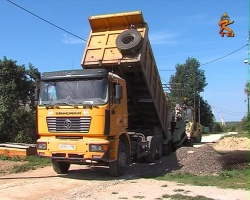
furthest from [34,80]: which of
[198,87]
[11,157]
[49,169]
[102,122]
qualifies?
[198,87]

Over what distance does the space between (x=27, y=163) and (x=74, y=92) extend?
4.32 m

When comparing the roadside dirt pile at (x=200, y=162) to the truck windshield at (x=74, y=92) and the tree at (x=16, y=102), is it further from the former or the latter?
the tree at (x=16, y=102)

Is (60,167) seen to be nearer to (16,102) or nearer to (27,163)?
(27,163)

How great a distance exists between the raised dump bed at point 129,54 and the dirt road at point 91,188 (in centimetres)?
325

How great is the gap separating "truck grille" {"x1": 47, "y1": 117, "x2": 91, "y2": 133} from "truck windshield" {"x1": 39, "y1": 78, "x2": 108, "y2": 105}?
430 mm

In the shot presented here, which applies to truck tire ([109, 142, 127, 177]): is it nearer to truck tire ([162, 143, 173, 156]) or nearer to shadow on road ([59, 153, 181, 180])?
shadow on road ([59, 153, 181, 180])

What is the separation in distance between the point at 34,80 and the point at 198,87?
4606 centimetres

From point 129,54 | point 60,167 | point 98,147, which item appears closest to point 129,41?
point 129,54

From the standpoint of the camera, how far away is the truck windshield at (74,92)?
10.1 m

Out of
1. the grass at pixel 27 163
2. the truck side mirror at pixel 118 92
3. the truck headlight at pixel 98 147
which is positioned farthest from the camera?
the grass at pixel 27 163

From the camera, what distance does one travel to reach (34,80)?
65.7 ft

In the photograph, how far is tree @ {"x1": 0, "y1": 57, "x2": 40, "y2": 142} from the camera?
1797 cm

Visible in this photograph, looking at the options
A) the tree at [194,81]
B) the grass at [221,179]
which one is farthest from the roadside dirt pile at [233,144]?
the tree at [194,81]

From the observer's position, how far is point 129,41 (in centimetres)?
1212
